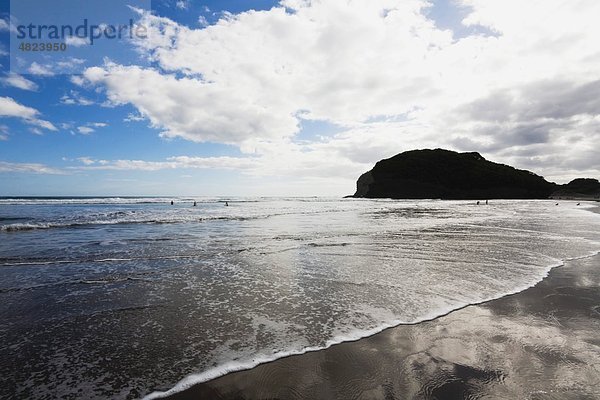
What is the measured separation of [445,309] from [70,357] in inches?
245

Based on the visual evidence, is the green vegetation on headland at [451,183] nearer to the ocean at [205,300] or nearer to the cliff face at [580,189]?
the cliff face at [580,189]

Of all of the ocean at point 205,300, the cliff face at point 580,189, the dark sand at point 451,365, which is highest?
the cliff face at point 580,189

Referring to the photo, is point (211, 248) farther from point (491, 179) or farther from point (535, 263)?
point (491, 179)

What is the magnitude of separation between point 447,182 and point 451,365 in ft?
549

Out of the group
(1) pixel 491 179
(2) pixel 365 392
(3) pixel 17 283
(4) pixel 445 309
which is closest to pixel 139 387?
(2) pixel 365 392

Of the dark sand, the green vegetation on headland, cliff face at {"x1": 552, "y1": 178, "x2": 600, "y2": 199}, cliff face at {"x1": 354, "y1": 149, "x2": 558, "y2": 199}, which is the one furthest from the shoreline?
cliff face at {"x1": 552, "y1": 178, "x2": 600, "y2": 199}

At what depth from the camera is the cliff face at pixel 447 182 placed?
149000mm

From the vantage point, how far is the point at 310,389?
3480 mm

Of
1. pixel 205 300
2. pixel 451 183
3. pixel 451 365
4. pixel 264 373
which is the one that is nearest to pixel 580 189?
pixel 451 183

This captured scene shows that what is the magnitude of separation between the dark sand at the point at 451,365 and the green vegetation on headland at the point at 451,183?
149455 mm

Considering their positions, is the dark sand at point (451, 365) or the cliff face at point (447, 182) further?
the cliff face at point (447, 182)

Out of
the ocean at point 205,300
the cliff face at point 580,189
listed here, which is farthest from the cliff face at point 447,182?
the ocean at point 205,300

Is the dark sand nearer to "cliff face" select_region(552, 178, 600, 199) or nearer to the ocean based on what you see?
the ocean

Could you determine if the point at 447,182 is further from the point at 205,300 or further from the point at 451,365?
the point at 451,365
